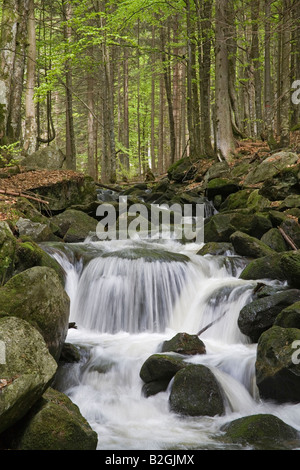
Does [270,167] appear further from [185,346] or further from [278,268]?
[185,346]

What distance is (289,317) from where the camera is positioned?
233 inches

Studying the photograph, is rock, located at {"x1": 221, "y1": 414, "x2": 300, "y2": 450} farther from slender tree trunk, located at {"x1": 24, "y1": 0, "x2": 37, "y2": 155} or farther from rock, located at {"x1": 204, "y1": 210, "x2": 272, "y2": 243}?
slender tree trunk, located at {"x1": 24, "y1": 0, "x2": 37, "y2": 155}

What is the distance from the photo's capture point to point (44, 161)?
15570mm

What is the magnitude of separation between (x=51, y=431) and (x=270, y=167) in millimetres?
11222

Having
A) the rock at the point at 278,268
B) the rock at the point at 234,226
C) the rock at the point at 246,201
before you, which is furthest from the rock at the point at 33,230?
the rock at the point at 246,201

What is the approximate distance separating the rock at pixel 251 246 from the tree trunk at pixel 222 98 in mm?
7182

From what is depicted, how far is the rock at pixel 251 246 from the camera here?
948 centimetres

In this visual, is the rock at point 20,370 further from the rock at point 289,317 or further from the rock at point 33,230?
the rock at point 33,230

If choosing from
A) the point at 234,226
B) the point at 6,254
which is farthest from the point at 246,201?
the point at 6,254

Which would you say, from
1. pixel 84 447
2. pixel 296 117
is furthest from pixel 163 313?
pixel 296 117

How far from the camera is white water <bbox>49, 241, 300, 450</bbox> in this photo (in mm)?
5145

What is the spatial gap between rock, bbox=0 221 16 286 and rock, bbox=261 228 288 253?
18.2ft

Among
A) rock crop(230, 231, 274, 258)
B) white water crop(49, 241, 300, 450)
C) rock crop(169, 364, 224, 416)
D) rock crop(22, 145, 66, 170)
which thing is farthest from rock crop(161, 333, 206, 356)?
rock crop(22, 145, 66, 170)

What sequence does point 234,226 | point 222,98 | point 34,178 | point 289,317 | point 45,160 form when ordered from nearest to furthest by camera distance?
1. point 289,317
2. point 234,226
3. point 34,178
4. point 45,160
5. point 222,98
